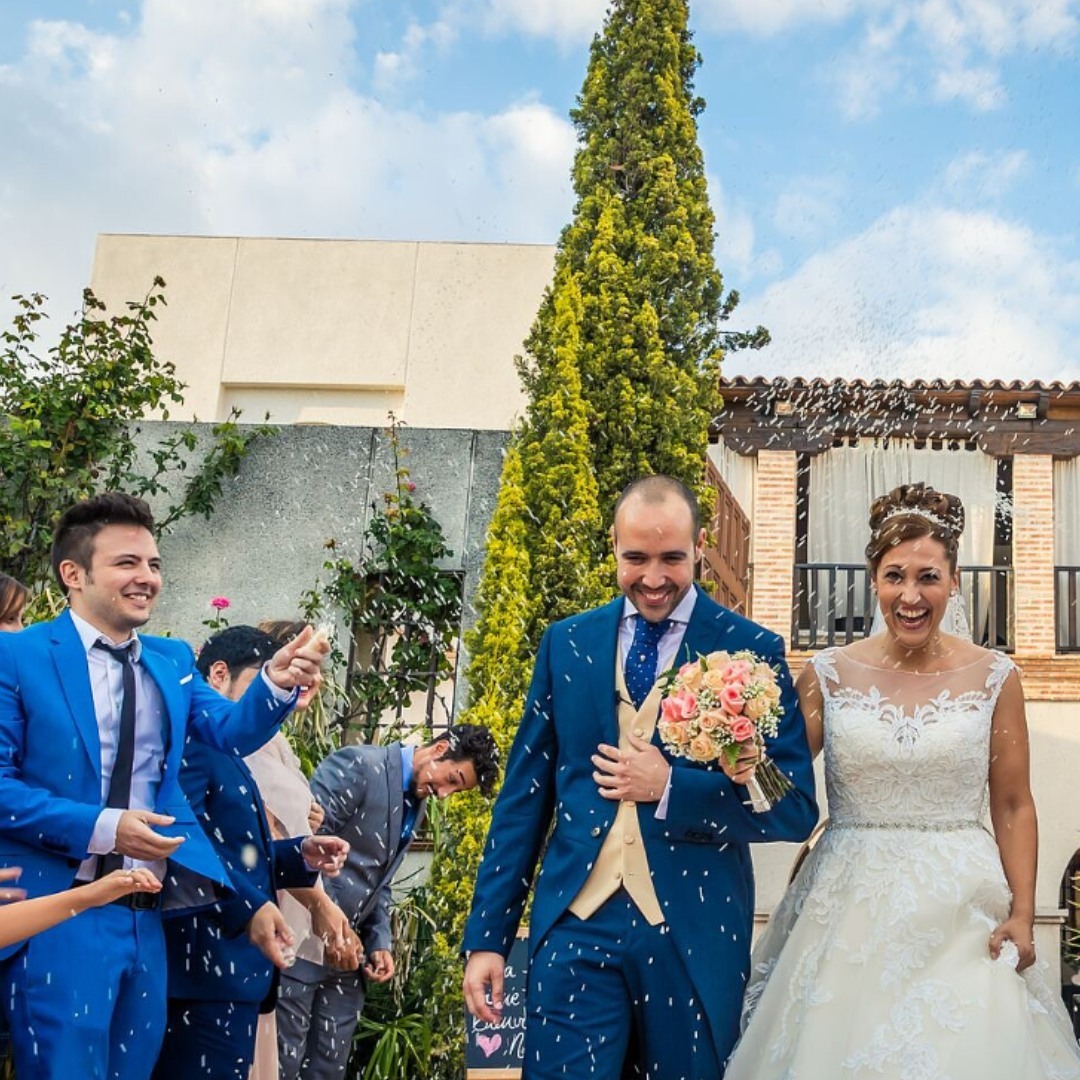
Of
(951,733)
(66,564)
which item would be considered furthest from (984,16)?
(66,564)

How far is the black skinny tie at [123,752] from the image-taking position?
3.99 meters

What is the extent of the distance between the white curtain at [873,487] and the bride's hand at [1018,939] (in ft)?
48.5

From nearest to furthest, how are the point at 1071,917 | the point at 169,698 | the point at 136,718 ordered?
the point at 136,718, the point at 169,698, the point at 1071,917

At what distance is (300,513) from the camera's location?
1055 cm

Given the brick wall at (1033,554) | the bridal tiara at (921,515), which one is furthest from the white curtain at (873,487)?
the bridal tiara at (921,515)

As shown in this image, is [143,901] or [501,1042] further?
[501,1042]

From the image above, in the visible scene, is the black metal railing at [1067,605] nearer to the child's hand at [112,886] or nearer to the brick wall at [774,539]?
the brick wall at [774,539]

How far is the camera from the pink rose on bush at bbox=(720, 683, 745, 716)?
3.64m

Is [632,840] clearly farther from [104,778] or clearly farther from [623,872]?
[104,778]

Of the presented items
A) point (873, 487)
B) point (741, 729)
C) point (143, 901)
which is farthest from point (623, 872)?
point (873, 487)

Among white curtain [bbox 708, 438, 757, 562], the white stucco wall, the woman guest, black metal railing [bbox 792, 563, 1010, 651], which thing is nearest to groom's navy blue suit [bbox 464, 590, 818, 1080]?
the woman guest

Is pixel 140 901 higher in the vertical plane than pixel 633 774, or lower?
lower

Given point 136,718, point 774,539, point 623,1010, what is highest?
point 774,539

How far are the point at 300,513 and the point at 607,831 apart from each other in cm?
704
